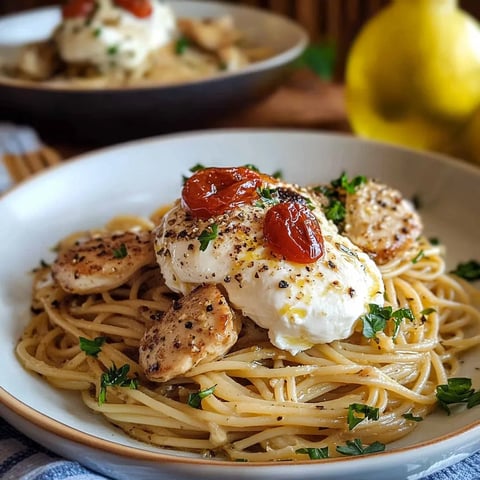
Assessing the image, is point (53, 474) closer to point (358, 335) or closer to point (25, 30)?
point (358, 335)

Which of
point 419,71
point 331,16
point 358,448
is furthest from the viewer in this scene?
point 331,16

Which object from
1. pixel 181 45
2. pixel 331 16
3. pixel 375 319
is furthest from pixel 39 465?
pixel 331 16

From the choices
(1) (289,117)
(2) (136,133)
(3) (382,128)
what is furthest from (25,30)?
(3) (382,128)

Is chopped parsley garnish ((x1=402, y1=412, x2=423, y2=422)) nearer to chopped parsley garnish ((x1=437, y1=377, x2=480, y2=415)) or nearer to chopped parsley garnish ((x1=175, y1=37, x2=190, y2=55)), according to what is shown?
chopped parsley garnish ((x1=437, y1=377, x2=480, y2=415))

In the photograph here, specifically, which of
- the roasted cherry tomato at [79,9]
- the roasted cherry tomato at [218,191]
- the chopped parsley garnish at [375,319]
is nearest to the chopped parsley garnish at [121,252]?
the roasted cherry tomato at [218,191]

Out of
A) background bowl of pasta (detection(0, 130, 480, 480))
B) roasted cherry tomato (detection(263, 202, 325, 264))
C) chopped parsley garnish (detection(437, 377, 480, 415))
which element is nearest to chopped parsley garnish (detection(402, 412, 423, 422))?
background bowl of pasta (detection(0, 130, 480, 480))

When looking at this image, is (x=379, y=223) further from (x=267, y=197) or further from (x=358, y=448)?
(x=358, y=448)
